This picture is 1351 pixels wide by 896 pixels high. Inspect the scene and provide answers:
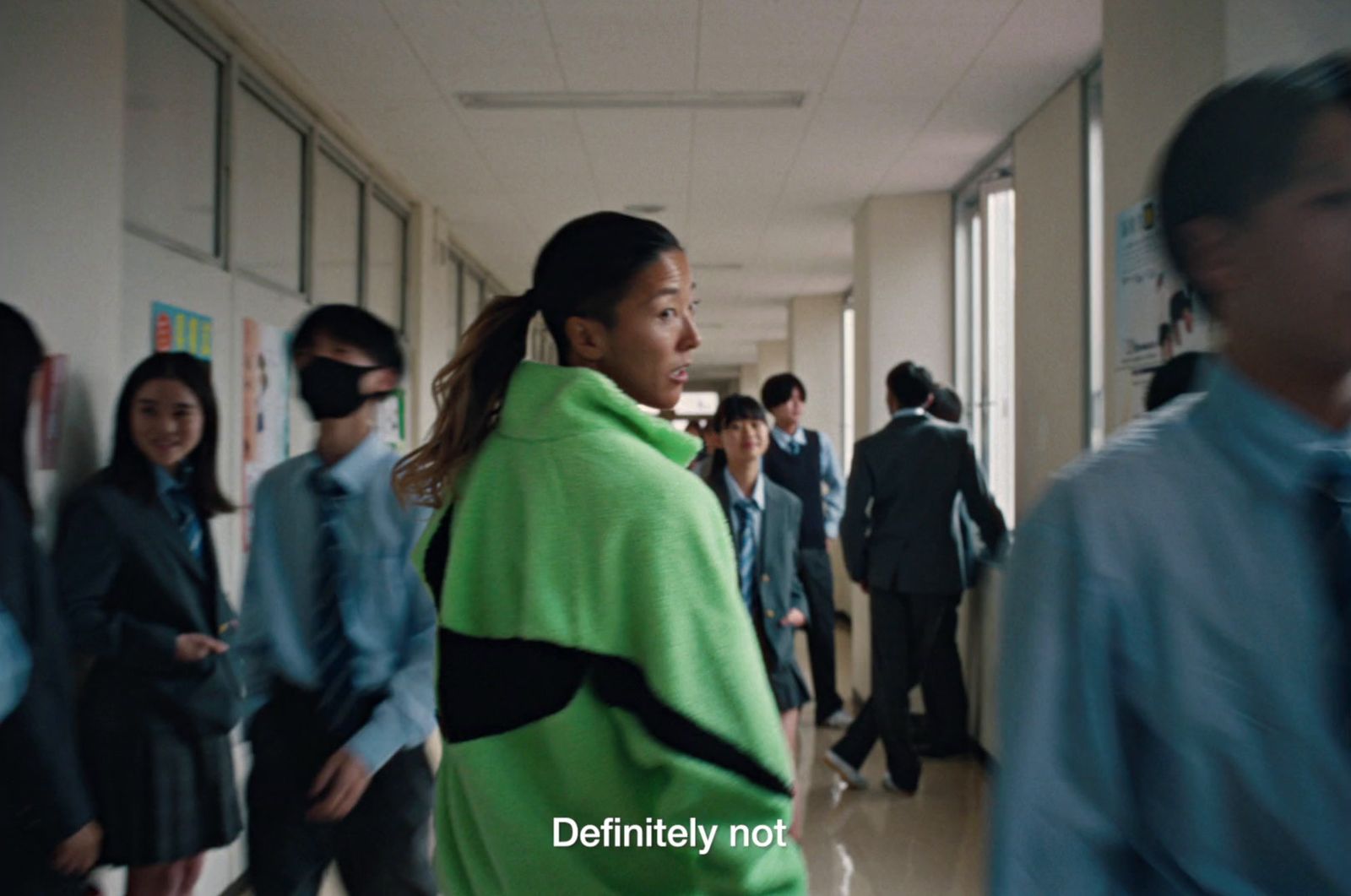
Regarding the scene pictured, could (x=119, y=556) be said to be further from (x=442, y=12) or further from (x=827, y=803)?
(x=827, y=803)

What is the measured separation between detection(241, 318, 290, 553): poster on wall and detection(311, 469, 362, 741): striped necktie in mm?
2031

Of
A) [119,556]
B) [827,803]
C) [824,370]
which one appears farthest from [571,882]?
[824,370]

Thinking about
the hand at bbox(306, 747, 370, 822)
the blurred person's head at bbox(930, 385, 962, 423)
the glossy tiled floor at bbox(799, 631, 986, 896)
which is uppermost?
the blurred person's head at bbox(930, 385, 962, 423)

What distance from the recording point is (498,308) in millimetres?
1342

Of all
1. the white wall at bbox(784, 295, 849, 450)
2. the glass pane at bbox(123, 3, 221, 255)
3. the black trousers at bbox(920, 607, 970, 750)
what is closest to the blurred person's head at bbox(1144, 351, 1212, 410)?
the glass pane at bbox(123, 3, 221, 255)

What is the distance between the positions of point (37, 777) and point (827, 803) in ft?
11.1

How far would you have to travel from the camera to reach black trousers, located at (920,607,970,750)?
528 centimetres

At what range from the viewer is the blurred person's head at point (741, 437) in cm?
362

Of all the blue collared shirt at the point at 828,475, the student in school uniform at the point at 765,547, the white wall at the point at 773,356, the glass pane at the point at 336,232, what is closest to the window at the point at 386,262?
the glass pane at the point at 336,232

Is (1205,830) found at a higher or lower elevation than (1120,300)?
lower

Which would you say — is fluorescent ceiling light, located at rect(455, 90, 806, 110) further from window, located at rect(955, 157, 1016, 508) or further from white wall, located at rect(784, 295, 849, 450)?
white wall, located at rect(784, 295, 849, 450)

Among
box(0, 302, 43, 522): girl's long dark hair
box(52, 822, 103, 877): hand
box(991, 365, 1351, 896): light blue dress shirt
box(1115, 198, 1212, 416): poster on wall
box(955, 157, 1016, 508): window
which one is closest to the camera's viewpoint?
box(991, 365, 1351, 896): light blue dress shirt

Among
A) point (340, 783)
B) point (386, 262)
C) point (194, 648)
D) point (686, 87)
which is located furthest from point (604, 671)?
point (386, 262)

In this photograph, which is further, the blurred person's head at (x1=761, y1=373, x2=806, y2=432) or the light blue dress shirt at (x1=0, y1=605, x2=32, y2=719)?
the blurred person's head at (x1=761, y1=373, x2=806, y2=432)
